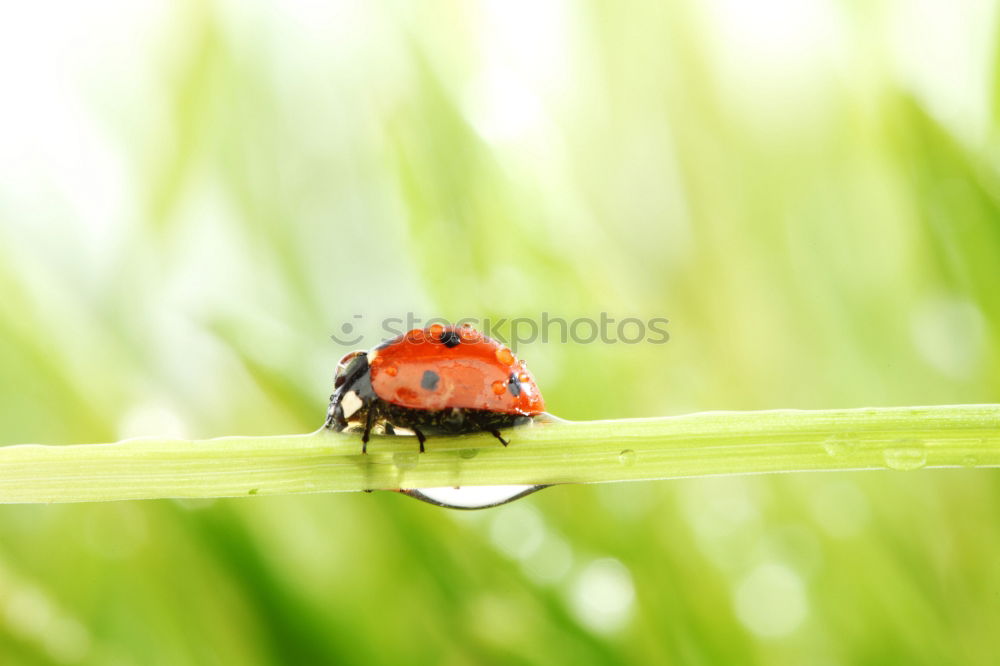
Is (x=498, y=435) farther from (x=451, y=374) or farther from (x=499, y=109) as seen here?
(x=499, y=109)

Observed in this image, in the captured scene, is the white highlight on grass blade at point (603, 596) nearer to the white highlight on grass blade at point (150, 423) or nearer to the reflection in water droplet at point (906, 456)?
the reflection in water droplet at point (906, 456)

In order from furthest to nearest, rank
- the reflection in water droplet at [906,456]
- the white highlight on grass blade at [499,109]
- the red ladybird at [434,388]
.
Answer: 1. the white highlight on grass blade at [499,109]
2. the red ladybird at [434,388]
3. the reflection in water droplet at [906,456]

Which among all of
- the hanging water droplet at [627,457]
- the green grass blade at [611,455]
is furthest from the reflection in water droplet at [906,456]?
the hanging water droplet at [627,457]

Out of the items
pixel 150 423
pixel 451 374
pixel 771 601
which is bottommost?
pixel 771 601

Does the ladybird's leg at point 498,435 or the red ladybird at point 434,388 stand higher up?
the ladybird's leg at point 498,435

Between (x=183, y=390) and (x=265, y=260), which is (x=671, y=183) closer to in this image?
(x=265, y=260)

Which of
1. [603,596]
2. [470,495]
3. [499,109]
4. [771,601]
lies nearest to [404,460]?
[470,495]

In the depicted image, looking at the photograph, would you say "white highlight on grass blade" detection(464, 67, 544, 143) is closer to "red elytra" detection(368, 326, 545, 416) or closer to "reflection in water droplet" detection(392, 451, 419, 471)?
"red elytra" detection(368, 326, 545, 416)
